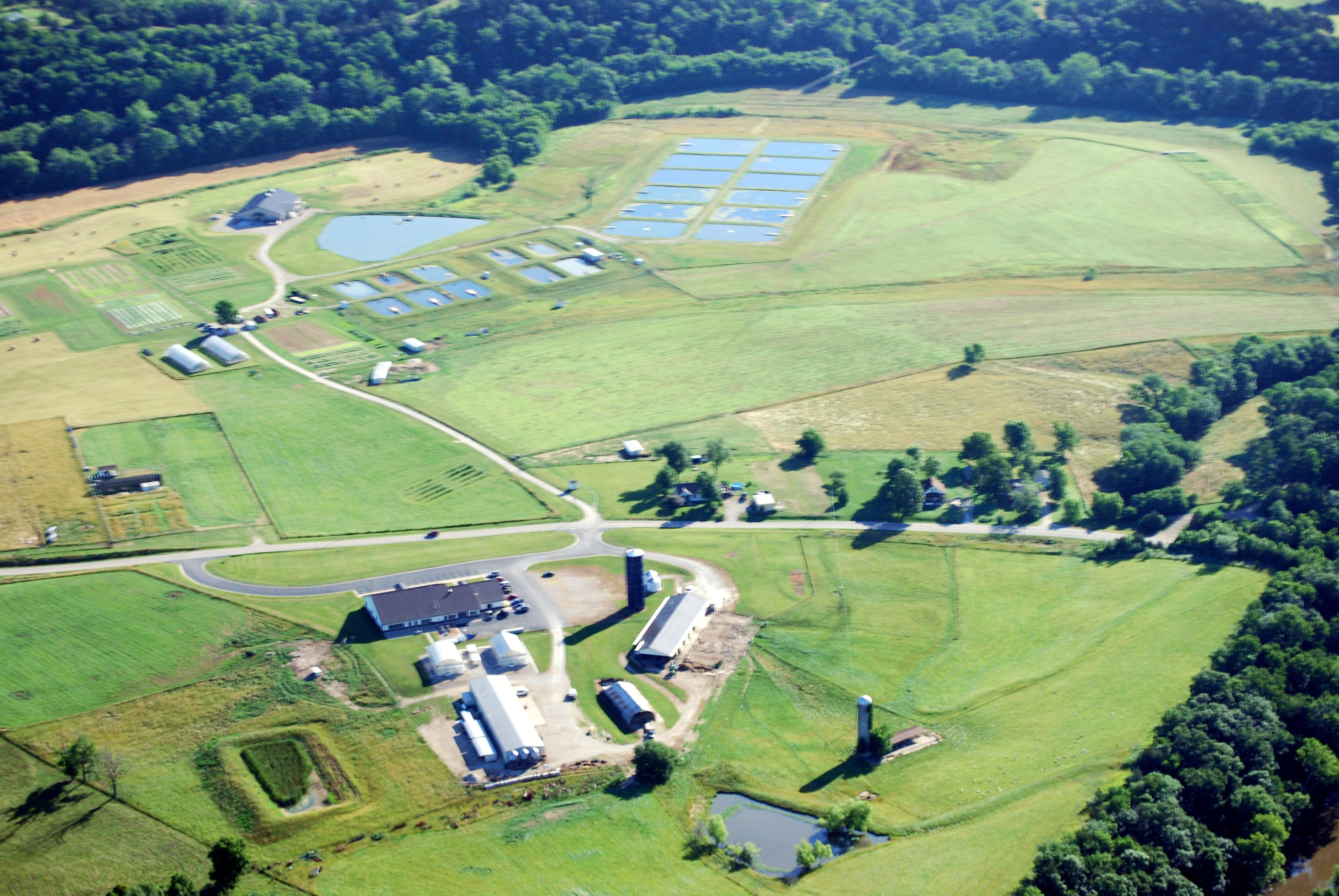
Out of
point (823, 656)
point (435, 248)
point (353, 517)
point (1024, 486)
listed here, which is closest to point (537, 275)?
point (435, 248)

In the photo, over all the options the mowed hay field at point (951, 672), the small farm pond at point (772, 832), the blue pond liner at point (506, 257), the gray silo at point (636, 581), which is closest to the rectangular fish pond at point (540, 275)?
the blue pond liner at point (506, 257)

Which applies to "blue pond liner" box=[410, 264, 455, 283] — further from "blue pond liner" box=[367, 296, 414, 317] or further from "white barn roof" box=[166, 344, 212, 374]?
"white barn roof" box=[166, 344, 212, 374]

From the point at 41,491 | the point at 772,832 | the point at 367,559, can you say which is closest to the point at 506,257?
the point at 41,491

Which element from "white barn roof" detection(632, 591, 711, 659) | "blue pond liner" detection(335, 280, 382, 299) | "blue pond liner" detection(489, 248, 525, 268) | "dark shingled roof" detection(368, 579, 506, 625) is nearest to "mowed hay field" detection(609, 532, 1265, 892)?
"white barn roof" detection(632, 591, 711, 659)

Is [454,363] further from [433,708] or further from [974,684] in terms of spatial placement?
[974,684]

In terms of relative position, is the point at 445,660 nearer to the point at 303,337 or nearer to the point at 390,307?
the point at 303,337

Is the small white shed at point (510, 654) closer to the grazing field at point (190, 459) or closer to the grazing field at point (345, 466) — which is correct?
the grazing field at point (345, 466)
